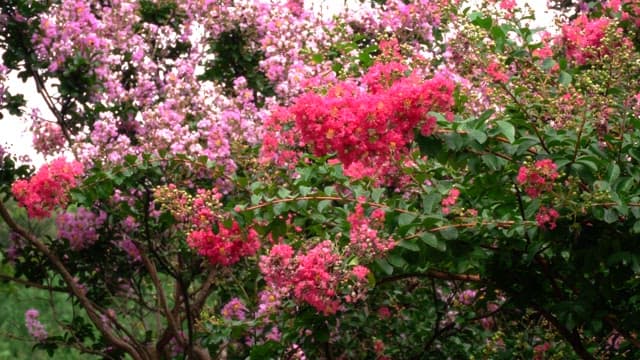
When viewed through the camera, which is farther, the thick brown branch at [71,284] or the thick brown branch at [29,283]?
the thick brown branch at [29,283]

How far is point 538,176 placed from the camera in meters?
2.04

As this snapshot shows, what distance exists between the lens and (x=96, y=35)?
4.31 metres

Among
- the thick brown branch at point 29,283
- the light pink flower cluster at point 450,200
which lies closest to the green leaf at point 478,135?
the light pink flower cluster at point 450,200

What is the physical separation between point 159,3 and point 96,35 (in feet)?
1.84

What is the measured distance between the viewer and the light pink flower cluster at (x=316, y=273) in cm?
230

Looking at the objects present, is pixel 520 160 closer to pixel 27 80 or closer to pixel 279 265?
pixel 279 265

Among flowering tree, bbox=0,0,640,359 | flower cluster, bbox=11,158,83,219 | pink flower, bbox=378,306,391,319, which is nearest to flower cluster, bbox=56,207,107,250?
flowering tree, bbox=0,0,640,359

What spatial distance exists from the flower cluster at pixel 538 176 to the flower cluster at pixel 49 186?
186 centimetres

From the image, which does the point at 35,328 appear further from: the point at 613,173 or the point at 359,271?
the point at 613,173

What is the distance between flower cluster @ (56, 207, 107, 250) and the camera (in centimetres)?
427

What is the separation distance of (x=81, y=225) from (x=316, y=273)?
2.28 meters

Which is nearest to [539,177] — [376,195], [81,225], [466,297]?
[376,195]

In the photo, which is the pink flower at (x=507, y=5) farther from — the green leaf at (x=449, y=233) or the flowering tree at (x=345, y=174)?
the green leaf at (x=449, y=233)

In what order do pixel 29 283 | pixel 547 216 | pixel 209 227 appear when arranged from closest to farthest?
1. pixel 547 216
2. pixel 209 227
3. pixel 29 283
